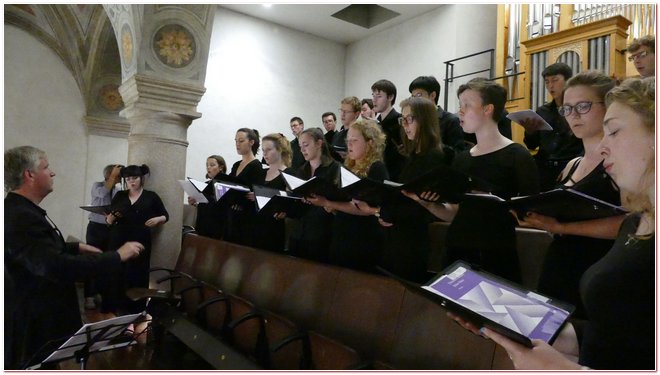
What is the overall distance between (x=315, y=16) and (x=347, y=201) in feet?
25.3

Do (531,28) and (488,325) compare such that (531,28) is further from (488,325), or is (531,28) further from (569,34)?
(488,325)

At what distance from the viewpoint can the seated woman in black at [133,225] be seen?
491cm

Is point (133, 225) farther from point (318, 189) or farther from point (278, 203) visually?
point (318, 189)

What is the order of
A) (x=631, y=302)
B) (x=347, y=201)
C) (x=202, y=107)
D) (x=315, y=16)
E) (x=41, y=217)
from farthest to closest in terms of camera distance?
(x=315, y=16), (x=202, y=107), (x=347, y=201), (x=41, y=217), (x=631, y=302)

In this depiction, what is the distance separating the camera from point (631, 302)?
1.14m

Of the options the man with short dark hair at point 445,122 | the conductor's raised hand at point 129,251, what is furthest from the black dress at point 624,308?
the man with short dark hair at point 445,122

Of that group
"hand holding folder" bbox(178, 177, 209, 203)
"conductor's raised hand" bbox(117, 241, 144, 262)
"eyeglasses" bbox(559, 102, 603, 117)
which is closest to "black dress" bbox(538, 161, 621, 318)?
"eyeglasses" bbox(559, 102, 603, 117)

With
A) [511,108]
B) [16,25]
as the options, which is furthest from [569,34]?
[16,25]

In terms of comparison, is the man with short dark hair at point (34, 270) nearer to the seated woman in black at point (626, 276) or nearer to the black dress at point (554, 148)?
the seated woman in black at point (626, 276)

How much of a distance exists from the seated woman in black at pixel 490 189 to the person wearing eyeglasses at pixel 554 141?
1.05 meters

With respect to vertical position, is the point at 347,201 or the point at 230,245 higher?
the point at 347,201

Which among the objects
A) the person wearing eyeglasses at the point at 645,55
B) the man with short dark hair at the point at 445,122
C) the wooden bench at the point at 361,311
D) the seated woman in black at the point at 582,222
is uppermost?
the person wearing eyeglasses at the point at 645,55

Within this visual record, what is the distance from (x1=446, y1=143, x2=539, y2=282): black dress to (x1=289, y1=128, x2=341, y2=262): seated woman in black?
123cm

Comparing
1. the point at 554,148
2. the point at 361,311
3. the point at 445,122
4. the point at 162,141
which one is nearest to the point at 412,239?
the point at 361,311
